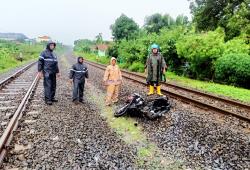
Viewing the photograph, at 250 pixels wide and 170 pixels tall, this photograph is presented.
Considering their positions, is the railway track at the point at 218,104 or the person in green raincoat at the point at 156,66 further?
the person in green raincoat at the point at 156,66

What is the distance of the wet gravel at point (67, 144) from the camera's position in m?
5.51

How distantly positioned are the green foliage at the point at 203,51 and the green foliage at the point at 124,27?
105ft

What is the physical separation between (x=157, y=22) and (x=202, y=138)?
55.3 m

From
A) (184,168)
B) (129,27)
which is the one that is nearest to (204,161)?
(184,168)

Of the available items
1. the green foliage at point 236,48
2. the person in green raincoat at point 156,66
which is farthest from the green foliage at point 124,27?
the person in green raincoat at point 156,66

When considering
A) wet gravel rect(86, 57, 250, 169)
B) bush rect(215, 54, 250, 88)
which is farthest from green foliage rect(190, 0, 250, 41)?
wet gravel rect(86, 57, 250, 169)

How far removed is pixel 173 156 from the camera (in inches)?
238

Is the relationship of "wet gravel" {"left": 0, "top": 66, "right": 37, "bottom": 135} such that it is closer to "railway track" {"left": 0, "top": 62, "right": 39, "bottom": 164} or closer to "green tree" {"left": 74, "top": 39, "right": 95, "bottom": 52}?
"railway track" {"left": 0, "top": 62, "right": 39, "bottom": 164}

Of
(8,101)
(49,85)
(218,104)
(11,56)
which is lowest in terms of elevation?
(11,56)

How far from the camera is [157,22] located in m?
60.8

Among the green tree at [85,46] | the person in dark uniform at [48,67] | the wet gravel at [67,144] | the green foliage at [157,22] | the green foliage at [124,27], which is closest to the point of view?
the wet gravel at [67,144]

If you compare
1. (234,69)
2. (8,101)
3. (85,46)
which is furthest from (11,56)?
(85,46)

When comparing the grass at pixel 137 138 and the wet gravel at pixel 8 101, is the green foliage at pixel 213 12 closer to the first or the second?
the wet gravel at pixel 8 101

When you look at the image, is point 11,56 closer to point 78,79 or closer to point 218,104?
point 78,79
